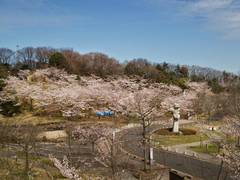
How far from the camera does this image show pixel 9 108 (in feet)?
104

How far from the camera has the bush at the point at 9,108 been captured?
31.2 metres

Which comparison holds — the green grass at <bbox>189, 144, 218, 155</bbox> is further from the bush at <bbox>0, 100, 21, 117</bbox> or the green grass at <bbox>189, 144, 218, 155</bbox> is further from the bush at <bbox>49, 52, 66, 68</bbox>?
the bush at <bbox>49, 52, 66, 68</bbox>

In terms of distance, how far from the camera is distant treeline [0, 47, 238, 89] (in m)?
44.2

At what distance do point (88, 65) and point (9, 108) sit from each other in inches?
776

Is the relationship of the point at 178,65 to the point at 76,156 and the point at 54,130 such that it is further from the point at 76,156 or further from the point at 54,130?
the point at 76,156

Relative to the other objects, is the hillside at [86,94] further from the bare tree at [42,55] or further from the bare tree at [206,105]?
the bare tree at [42,55]

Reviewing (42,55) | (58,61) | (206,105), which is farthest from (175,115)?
(42,55)

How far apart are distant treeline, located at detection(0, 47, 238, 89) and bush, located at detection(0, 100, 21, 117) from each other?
12.7 feet

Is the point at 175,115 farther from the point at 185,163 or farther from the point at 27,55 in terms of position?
the point at 27,55

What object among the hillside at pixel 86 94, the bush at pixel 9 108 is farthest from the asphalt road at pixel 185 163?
the bush at pixel 9 108

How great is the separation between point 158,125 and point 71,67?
61.0ft

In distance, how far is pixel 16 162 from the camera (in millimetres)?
15305

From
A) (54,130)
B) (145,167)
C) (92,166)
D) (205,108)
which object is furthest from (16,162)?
(205,108)

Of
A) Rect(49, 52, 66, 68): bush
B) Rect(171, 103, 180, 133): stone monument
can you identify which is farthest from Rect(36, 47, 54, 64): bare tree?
Rect(171, 103, 180, 133): stone monument
